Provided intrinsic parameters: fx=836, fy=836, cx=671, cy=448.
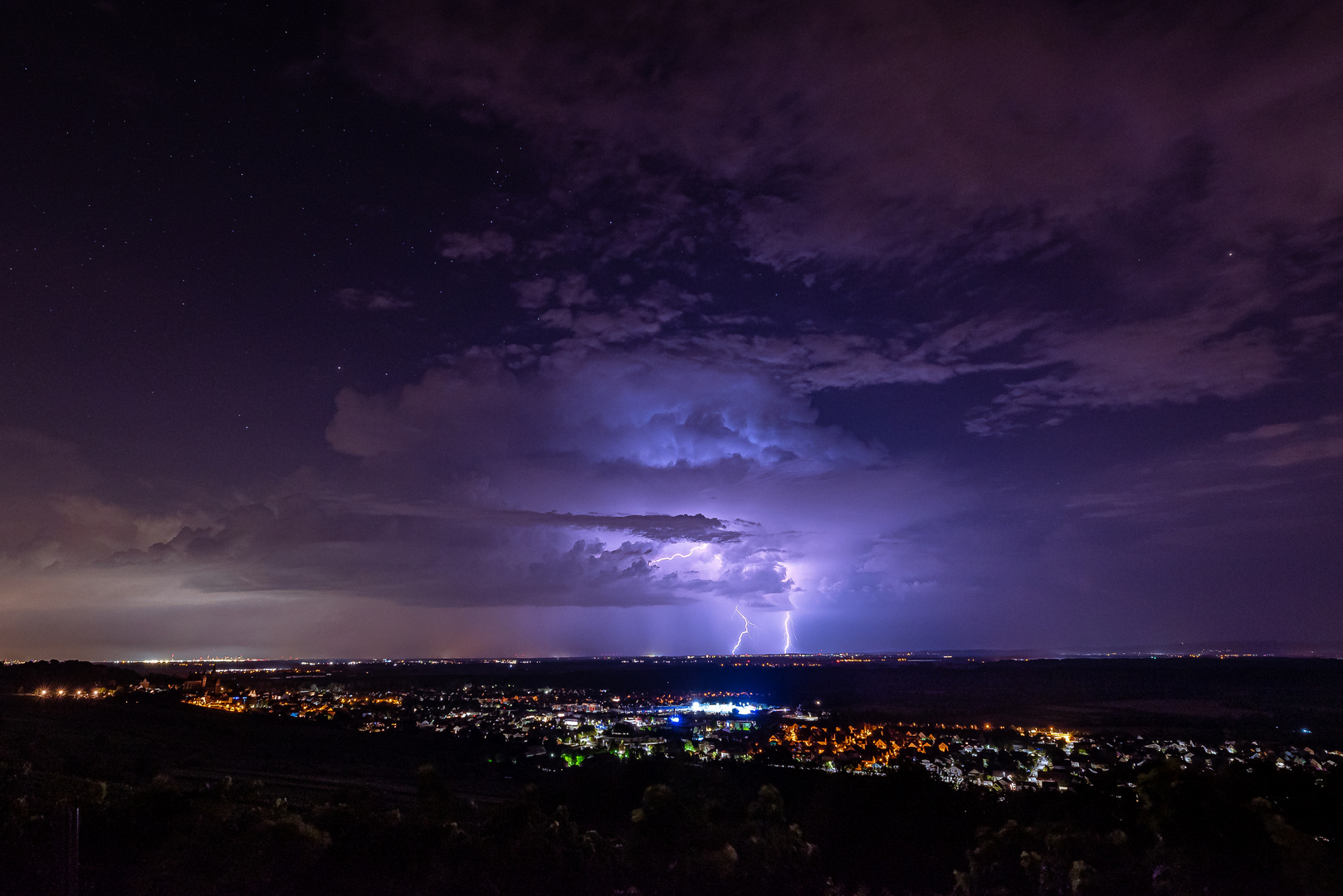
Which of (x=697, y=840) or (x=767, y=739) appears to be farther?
(x=767, y=739)

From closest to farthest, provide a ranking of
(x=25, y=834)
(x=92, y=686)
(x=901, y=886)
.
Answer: (x=25, y=834), (x=901, y=886), (x=92, y=686)

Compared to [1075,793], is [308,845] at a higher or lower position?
higher

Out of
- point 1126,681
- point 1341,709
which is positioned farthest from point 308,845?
point 1126,681

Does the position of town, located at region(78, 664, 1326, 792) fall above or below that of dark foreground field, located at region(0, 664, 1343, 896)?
below

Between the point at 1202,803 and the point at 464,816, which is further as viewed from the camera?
the point at 464,816

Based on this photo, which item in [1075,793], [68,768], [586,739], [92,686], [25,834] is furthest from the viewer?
[92,686]

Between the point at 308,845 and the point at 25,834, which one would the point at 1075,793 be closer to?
the point at 308,845

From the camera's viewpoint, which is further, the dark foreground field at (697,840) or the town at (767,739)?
the town at (767,739)

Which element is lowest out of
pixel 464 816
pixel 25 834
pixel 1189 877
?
pixel 464 816

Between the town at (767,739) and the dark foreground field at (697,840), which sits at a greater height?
the dark foreground field at (697,840)

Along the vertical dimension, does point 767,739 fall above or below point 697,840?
below

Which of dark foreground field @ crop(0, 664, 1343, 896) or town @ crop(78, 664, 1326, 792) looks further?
town @ crop(78, 664, 1326, 792)
